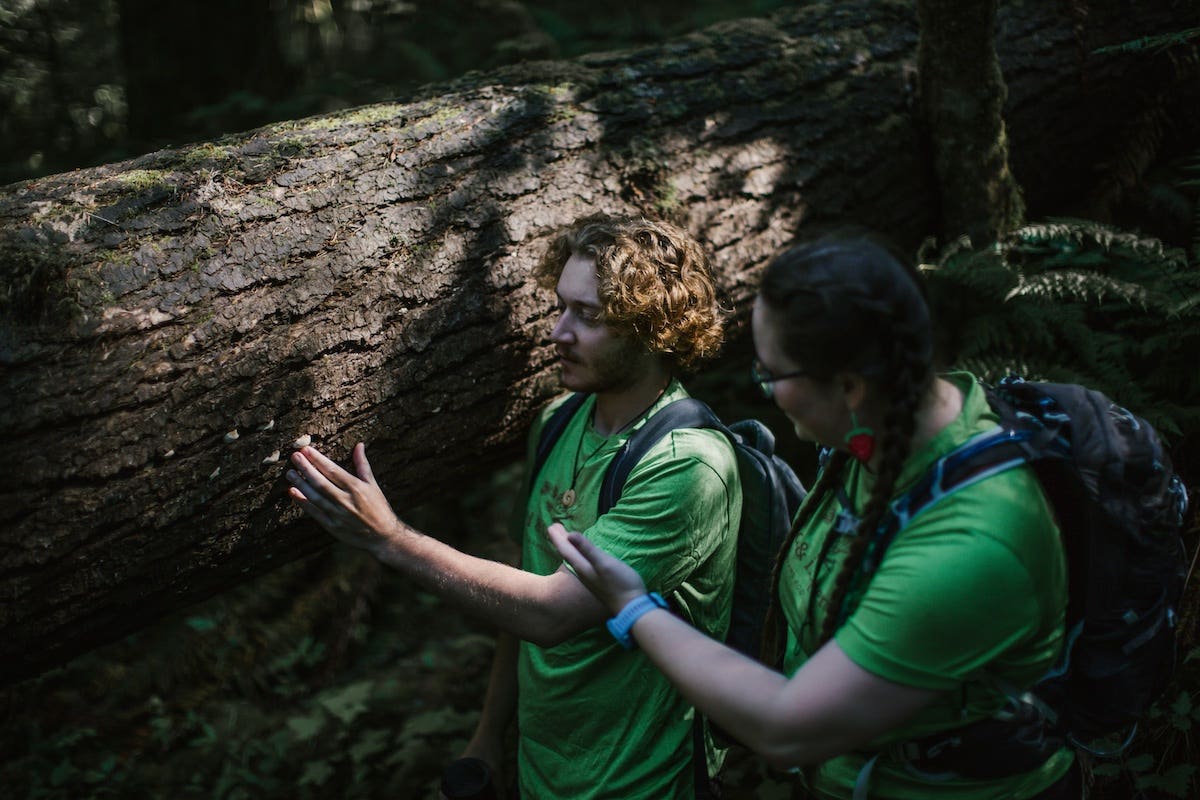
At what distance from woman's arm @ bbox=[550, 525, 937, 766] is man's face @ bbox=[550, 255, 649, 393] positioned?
109cm

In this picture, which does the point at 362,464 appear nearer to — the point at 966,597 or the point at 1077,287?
the point at 966,597

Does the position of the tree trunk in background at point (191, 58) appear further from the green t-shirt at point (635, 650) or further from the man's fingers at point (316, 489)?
the green t-shirt at point (635, 650)

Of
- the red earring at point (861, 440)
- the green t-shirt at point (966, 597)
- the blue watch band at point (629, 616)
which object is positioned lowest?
the blue watch band at point (629, 616)

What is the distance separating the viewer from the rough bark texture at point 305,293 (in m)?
2.48

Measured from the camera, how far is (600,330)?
276 centimetres

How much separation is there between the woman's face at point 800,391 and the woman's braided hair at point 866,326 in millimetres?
21

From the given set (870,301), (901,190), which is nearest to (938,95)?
(901,190)

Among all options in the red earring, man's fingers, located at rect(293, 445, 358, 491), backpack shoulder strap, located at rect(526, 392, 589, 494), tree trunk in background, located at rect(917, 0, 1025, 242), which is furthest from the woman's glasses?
tree trunk in background, located at rect(917, 0, 1025, 242)

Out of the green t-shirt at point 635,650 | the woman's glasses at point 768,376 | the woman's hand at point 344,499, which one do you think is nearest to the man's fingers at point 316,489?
the woman's hand at point 344,499

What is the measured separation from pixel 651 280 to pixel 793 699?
1469mm

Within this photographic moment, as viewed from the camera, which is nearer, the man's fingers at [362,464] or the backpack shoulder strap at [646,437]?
the backpack shoulder strap at [646,437]

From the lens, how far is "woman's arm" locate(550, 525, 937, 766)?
65.9 inches

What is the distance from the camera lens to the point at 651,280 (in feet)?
9.13

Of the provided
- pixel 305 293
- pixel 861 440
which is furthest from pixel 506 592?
pixel 305 293
